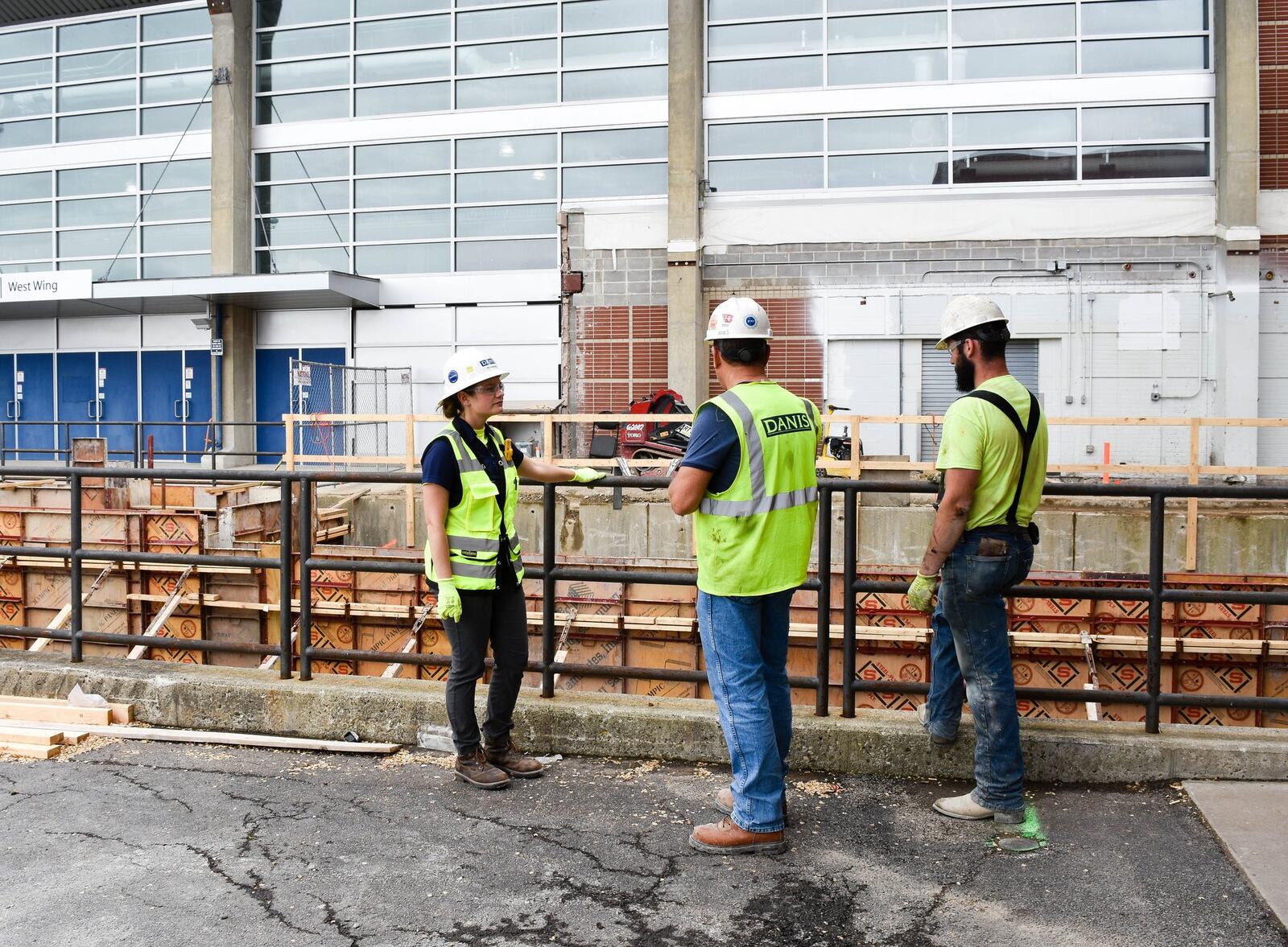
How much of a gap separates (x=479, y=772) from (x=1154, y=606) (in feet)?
10.1

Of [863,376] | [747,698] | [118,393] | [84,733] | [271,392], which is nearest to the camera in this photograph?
[747,698]

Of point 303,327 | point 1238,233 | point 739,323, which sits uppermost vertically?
point 1238,233

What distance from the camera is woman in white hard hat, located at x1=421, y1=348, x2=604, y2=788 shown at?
14.8 ft

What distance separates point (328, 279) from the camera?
21.7 m

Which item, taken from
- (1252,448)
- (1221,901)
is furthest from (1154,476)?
(1221,901)

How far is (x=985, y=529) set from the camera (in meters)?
4.05

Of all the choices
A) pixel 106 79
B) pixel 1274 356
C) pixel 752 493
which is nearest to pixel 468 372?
pixel 752 493

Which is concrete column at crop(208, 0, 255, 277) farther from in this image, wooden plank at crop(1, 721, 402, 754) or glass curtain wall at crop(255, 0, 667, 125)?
wooden plank at crop(1, 721, 402, 754)

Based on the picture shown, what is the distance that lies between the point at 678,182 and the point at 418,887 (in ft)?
62.6

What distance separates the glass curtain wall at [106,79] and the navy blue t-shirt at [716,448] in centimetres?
2471

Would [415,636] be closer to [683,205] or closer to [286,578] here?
[286,578]

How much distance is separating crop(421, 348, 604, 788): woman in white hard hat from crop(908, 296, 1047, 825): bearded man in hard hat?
1759 millimetres

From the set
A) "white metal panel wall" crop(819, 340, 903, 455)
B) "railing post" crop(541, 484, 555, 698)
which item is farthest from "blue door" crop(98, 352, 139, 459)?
"railing post" crop(541, 484, 555, 698)

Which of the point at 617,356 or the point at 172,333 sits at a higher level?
the point at 172,333
